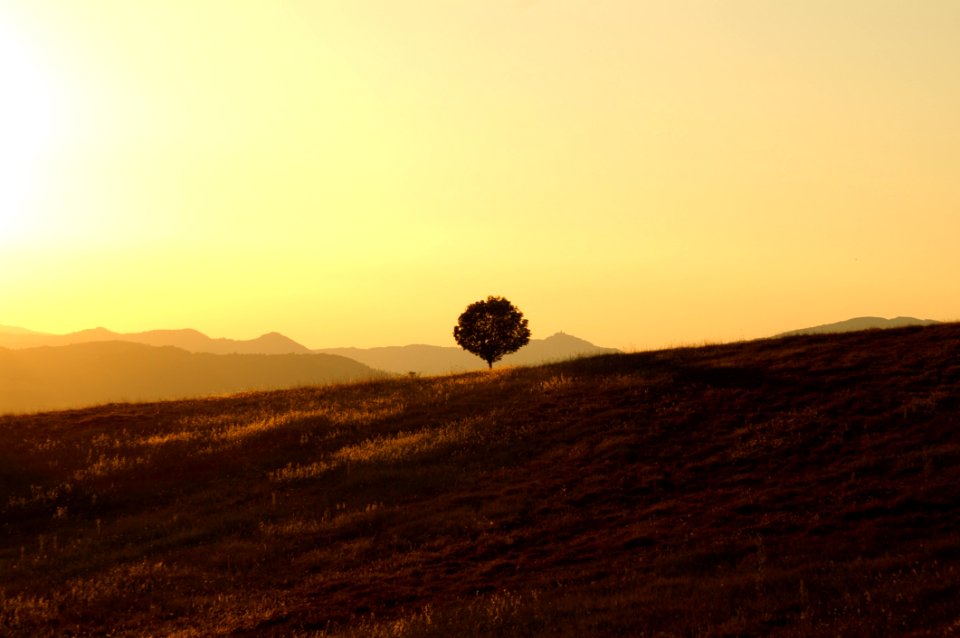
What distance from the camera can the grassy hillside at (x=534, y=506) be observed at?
526 inches

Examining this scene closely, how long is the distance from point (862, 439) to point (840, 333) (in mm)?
16776

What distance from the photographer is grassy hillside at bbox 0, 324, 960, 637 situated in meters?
13.4

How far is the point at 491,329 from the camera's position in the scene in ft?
190

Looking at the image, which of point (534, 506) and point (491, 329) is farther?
point (491, 329)

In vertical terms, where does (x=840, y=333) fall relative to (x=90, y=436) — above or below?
above

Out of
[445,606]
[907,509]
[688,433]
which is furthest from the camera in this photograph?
[688,433]

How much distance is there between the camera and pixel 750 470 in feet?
74.9

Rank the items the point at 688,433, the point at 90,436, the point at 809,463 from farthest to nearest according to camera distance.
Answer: the point at 90,436, the point at 688,433, the point at 809,463

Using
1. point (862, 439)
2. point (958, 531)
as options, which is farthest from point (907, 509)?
point (862, 439)

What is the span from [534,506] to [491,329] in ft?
118

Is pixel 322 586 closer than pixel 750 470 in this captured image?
Yes

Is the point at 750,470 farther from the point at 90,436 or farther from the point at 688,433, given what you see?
the point at 90,436

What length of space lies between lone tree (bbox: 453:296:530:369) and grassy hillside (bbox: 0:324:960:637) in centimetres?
1722

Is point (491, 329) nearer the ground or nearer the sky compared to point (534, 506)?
nearer the sky
